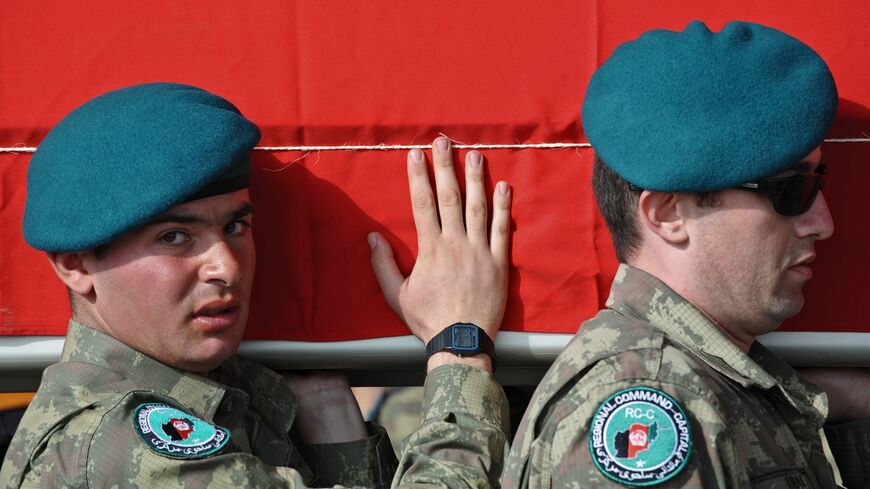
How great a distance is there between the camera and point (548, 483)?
1.96 metres

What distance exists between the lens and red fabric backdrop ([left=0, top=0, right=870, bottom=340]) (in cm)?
243

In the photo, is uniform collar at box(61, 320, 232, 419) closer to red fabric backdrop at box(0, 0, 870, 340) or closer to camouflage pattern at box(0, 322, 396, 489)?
camouflage pattern at box(0, 322, 396, 489)

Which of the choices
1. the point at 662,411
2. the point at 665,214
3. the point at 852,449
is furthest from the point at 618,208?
the point at 852,449

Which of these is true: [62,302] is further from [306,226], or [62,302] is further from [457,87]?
[457,87]

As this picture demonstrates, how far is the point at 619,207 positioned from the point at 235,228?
782mm

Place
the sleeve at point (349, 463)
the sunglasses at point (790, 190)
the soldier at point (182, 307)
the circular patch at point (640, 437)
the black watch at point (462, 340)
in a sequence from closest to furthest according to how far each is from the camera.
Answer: the circular patch at point (640, 437) < the sunglasses at point (790, 190) < the soldier at point (182, 307) < the black watch at point (462, 340) < the sleeve at point (349, 463)

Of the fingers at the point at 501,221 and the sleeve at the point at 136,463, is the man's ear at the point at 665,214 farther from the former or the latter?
the sleeve at the point at 136,463

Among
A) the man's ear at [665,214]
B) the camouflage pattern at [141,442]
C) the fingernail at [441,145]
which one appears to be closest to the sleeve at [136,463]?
the camouflage pattern at [141,442]

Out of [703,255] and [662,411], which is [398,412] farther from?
[662,411]

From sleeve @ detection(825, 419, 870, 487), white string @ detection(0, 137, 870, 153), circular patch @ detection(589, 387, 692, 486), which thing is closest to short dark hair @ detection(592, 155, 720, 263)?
white string @ detection(0, 137, 870, 153)

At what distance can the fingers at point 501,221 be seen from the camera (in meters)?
2.46

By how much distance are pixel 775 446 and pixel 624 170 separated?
0.55 m

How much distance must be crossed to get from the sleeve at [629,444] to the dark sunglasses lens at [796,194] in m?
0.40

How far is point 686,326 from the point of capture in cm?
210
